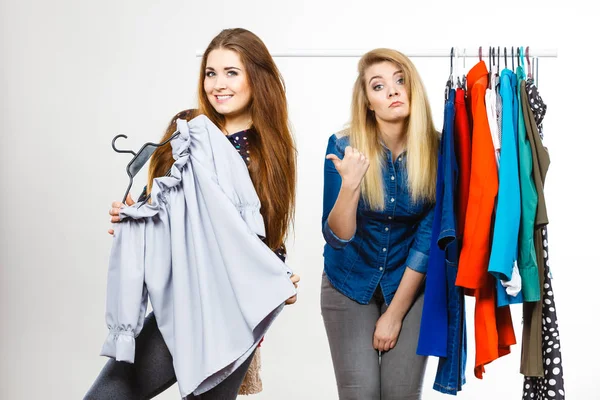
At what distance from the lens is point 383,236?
3.05 meters

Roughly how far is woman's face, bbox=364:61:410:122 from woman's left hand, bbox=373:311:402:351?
75 centimetres

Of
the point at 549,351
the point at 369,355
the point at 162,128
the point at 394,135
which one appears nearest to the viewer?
the point at 549,351

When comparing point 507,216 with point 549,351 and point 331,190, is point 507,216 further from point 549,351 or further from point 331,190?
point 331,190

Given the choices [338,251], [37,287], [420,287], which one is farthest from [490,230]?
[37,287]

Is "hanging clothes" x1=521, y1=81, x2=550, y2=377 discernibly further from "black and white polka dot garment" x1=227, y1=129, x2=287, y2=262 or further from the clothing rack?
"black and white polka dot garment" x1=227, y1=129, x2=287, y2=262

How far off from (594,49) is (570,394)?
206cm

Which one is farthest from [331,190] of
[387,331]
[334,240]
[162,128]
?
[162,128]

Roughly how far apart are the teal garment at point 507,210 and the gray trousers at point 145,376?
89 centimetres

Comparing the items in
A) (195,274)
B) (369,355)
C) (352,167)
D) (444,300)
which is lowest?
(369,355)

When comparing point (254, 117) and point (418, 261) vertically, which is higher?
point (254, 117)

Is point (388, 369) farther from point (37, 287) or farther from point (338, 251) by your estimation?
point (37, 287)

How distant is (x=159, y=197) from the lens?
2.51 m

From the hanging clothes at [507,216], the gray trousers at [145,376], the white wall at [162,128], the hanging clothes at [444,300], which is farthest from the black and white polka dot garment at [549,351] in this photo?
the white wall at [162,128]

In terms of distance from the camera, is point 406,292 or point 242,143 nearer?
point 242,143
